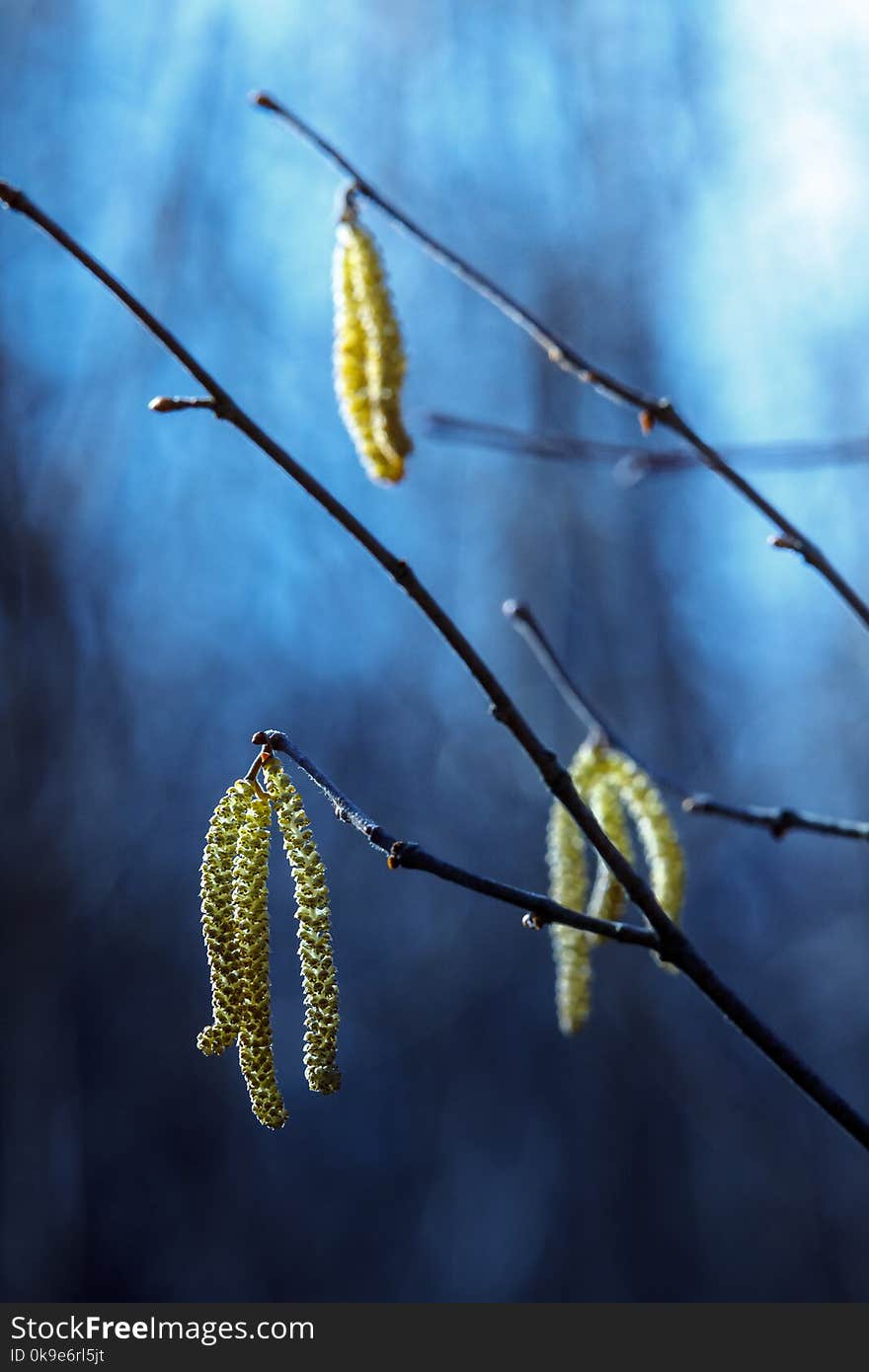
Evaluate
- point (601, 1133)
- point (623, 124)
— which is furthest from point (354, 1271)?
point (623, 124)

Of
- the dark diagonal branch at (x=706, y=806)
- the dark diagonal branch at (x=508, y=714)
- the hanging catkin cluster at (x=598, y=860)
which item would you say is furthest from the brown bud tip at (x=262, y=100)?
the hanging catkin cluster at (x=598, y=860)

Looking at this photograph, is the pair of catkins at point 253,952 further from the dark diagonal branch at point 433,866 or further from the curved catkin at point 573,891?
the curved catkin at point 573,891

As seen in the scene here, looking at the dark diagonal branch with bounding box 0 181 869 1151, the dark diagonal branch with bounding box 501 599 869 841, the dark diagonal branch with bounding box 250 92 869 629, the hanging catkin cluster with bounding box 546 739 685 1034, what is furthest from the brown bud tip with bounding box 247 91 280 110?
the hanging catkin cluster with bounding box 546 739 685 1034

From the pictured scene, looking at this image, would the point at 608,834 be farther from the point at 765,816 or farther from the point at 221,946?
the point at 221,946

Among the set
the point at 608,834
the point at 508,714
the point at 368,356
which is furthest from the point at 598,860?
the point at 368,356

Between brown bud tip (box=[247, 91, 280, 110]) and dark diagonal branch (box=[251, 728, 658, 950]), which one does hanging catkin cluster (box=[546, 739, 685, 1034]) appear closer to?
dark diagonal branch (box=[251, 728, 658, 950])
